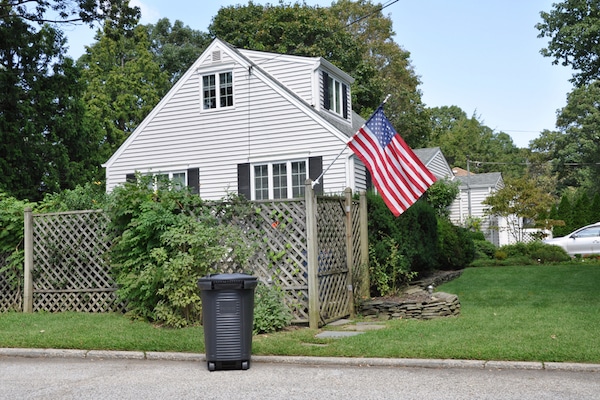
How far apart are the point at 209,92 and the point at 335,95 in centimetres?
447

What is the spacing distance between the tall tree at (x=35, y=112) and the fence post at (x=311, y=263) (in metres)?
16.9

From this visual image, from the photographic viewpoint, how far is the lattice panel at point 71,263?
1142 centimetres

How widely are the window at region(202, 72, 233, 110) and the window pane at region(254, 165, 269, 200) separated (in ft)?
7.89

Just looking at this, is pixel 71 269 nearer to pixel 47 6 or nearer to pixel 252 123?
pixel 252 123

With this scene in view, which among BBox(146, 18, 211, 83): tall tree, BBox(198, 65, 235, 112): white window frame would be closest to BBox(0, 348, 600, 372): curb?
BBox(198, 65, 235, 112): white window frame

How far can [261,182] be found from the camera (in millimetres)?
21156

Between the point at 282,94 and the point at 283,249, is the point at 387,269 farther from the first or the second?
the point at 282,94

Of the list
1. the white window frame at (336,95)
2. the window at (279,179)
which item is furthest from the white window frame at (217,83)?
the white window frame at (336,95)

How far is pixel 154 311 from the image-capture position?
10.2 metres

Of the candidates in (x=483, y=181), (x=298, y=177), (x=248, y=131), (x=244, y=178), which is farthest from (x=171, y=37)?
(x=298, y=177)

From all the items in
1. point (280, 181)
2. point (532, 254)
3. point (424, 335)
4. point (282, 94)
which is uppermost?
point (282, 94)

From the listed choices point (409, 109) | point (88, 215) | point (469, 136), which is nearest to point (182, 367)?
point (88, 215)

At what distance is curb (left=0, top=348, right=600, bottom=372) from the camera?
22.9 ft

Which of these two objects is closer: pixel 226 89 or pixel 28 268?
pixel 28 268
